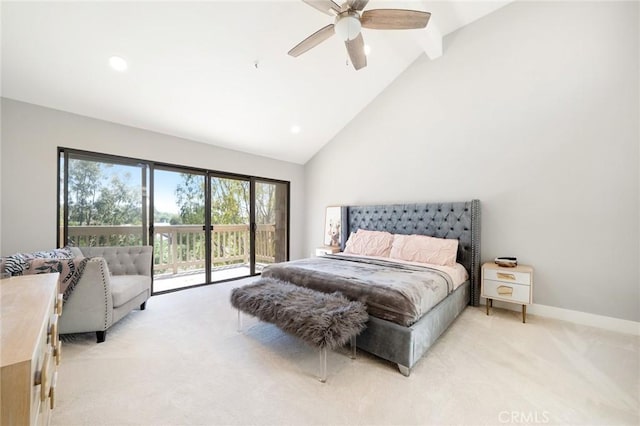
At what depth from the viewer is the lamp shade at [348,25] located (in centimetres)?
203

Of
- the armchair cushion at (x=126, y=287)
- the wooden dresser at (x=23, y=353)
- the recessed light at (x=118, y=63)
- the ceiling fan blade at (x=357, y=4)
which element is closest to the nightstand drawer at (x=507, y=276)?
the ceiling fan blade at (x=357, y=4)

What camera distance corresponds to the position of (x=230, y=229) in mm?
4750

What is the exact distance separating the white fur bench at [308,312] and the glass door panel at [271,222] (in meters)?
2.64

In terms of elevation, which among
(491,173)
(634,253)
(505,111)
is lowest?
(634,253)

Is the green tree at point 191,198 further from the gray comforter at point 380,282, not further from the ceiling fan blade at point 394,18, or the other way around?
the ceiling fan blade at point 394,18

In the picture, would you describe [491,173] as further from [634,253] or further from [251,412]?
[251,412]

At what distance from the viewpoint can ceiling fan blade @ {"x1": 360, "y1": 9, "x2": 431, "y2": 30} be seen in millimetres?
2035

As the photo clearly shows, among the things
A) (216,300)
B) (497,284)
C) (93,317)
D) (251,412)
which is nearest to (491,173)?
(497,284)

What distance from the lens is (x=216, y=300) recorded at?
3.55 metres

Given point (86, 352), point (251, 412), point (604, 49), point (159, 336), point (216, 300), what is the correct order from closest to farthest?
point (251, 412) → point (86, 352) → point (159, 336) → point (604, 49) → point (216, 300)

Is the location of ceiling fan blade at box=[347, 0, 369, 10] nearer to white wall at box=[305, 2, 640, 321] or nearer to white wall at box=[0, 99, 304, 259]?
white wall at box=[305, 2, 640, 321]

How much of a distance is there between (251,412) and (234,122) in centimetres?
363

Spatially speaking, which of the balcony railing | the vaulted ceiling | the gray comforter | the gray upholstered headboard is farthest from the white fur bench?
the vaulted ceiling

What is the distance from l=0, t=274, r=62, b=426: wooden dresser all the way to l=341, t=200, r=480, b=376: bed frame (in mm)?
1868
